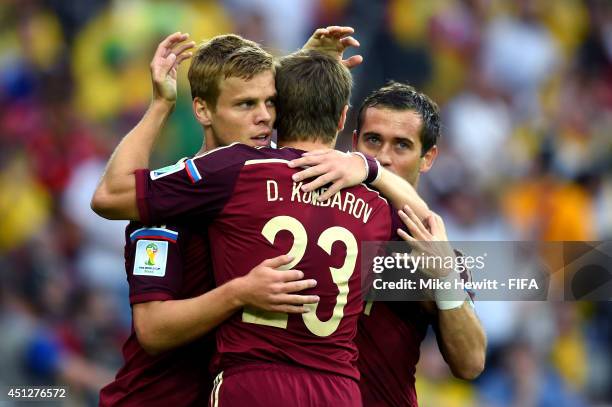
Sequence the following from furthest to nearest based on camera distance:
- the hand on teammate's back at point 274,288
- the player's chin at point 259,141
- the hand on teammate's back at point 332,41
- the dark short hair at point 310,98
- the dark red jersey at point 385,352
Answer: the hand on teammate's back at point 332,41 → the dark red jersey at point 385,352 → the player's chin at point 259,141 → the dark short hair at point 310,98 → the hand on teammate's back at point 274,288

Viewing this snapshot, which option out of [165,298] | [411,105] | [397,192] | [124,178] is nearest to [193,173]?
[124,178]

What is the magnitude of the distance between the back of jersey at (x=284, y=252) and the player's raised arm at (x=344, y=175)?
0.05 m

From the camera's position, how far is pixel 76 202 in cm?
905

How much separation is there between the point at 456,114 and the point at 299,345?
265 inches

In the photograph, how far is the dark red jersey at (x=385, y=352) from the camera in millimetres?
4496

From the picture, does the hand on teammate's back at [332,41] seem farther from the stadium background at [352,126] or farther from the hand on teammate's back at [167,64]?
the stadium background at [352,126]

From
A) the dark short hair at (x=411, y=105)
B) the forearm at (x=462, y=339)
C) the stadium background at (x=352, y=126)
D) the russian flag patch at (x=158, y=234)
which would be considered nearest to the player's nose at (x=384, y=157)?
Answer: the dark short hair at (x=411, y=105)

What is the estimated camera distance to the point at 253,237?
394cm

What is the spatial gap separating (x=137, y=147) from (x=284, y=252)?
2.46ft

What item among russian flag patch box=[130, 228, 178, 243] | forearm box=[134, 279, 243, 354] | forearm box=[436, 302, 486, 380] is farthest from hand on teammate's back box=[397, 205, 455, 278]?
russian flag patch box=[130, 228, 178, 243]

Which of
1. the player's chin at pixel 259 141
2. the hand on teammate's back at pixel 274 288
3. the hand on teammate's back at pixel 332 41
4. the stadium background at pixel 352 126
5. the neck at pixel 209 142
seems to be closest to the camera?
the hand on teammate's back at pixel 274 288

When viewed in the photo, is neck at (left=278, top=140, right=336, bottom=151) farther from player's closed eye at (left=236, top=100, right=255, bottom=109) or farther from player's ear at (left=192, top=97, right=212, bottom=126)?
player's ear at (left=192, top=97, right=212, bottom=126)

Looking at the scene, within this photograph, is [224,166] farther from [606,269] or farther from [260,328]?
[606,269]

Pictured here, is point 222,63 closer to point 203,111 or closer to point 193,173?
point 203,111
